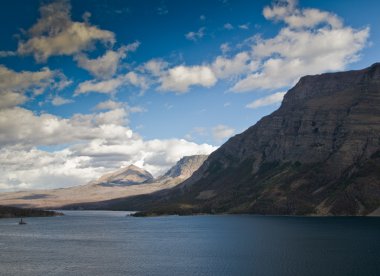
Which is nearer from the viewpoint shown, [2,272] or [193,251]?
[2,272]

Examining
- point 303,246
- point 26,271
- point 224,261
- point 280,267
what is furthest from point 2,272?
point 303,246

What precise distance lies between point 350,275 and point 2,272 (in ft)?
340

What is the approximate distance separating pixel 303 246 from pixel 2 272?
118 metres

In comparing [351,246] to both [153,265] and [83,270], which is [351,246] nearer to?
[153,265]

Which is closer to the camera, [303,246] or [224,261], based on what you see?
[224,261]

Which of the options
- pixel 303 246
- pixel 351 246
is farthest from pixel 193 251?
pixel 351 246

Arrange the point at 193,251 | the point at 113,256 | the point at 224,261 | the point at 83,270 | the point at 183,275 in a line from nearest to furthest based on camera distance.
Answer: the point at 183,275 → the point at 83,270 → the point at 224,261 → the point at 113,256 → the point at 193,251

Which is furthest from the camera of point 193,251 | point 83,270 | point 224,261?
point 193,251

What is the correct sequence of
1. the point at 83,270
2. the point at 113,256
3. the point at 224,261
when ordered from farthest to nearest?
the point at 113,256, the point at 224,261, the point at 83,270

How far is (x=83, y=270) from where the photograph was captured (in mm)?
146750

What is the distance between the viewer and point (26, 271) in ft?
474

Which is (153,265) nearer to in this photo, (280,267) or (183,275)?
(183,275)

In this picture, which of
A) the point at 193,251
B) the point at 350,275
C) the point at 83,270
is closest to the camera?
the point at 350,275

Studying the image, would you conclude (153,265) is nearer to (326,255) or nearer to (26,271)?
(26,271)
